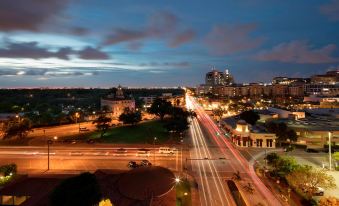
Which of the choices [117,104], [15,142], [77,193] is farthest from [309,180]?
[117,104]

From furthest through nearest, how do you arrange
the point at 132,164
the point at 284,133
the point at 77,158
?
the point at 284,133 < the point at 77,158 < the point at 132,164

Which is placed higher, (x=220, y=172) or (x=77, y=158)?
(x=77, y=158)

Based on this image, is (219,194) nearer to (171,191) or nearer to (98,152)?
(171,191)

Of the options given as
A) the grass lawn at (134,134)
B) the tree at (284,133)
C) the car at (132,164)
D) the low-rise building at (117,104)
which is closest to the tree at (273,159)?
the car at (132,164)

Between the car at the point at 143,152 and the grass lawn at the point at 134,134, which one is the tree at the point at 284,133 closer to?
the grass lawn at the point at 134,134

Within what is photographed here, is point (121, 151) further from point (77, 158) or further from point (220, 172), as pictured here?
point (220, 172)

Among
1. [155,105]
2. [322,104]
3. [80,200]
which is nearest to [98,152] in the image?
[80,200]

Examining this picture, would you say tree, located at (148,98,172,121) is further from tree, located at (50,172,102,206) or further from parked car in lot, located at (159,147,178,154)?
tree, located at (50,172,102,206)
